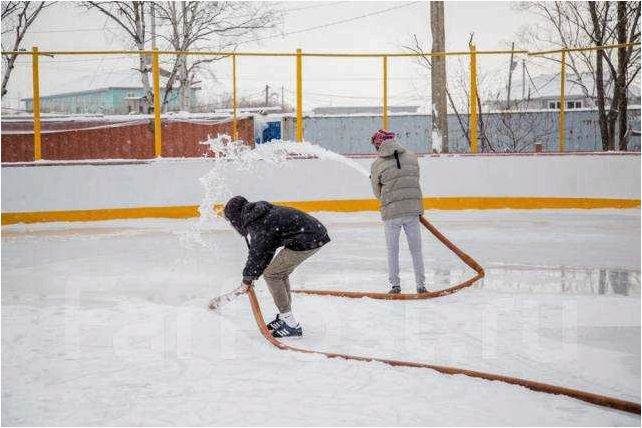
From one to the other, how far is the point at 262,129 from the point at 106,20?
683 cm

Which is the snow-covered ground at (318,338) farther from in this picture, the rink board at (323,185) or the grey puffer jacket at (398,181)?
the rink board at (323,185)

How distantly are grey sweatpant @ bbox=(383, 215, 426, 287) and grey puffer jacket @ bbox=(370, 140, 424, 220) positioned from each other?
0.06 meters

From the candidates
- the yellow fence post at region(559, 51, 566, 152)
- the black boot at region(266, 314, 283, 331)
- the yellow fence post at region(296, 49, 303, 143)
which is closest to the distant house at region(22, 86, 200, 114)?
the yellow fence post at region(296, 49, 303, 143)

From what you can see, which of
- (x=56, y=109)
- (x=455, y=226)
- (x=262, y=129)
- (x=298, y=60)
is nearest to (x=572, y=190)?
(x=455, y=226)

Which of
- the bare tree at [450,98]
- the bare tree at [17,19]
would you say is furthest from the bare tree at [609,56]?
the bare tree at [17,19]

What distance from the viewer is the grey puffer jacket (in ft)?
22.1

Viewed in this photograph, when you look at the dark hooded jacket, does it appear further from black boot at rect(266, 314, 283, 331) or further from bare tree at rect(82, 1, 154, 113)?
bare tree at rect(82, 1, 154, 113)

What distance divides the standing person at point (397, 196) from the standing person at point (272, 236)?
1.50 m

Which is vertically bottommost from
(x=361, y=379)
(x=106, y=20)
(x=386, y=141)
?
(x=361, y=379)

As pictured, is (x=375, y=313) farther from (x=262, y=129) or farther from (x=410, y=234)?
(x=262, y=129)

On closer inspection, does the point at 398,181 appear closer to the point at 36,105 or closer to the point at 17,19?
the point at 36,105

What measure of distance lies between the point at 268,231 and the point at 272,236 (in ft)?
0.15

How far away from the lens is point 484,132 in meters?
18.0

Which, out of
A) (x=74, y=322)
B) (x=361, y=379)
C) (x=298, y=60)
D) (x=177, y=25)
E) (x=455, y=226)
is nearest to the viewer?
(x=361, y=379)
